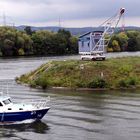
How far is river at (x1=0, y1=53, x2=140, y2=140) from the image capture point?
1458 inches

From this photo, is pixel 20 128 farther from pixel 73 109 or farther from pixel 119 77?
pixel 119 77

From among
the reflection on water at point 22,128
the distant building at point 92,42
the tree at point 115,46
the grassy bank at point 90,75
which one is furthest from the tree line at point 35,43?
the reflection on water at point 22,128

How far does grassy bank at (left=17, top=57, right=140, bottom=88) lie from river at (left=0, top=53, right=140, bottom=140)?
3420mm

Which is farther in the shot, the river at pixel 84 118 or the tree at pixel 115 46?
the tree at pixel 115 46

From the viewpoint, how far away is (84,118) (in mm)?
43031

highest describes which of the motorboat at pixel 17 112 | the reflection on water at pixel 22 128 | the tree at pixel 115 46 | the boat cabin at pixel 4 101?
the tree at pixel 115 46

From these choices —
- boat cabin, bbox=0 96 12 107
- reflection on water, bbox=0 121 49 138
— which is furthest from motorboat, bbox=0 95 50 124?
reflection on water, bbox=0 121 49 138

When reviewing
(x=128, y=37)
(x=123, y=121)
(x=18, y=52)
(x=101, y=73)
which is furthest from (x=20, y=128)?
(x=128, y=37)

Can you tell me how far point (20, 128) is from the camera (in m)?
40.1

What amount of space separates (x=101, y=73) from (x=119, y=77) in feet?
8.52

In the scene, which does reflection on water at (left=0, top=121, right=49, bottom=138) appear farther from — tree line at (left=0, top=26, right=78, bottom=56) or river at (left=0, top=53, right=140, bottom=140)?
tree line at (left=0, top=26, right=78, bottom=56)

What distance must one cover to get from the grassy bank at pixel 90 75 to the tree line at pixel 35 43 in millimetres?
95404

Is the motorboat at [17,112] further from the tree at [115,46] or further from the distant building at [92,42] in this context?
the tree at [115,46]

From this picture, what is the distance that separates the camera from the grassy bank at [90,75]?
63406 mm
